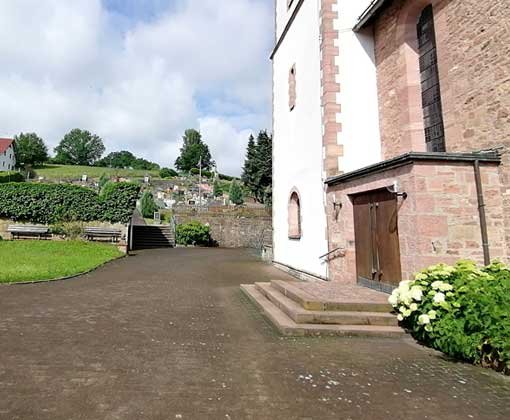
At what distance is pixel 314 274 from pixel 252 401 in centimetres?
707

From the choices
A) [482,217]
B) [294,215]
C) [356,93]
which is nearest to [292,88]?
[356,93]

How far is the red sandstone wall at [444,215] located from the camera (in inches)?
224

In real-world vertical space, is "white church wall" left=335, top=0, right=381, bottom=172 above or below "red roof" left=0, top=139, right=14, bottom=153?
below

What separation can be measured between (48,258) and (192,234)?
512 inches

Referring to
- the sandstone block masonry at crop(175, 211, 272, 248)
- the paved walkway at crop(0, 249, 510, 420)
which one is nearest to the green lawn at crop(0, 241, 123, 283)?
the paved walkway at crop(0, 249, 510, 420)

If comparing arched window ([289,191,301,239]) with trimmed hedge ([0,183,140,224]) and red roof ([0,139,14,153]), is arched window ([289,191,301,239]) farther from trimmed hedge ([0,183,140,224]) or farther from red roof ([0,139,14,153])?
red roof ([0,139,14,153])

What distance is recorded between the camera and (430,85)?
26.7 feet

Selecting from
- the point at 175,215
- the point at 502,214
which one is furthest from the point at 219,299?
the point at 175,215

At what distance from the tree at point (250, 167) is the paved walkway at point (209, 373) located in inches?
1394

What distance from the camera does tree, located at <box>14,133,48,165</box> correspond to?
3211 inches

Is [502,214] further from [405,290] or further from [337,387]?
[337,387]

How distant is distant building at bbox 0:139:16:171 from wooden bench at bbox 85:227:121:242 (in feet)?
218

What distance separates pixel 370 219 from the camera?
24.2 ft

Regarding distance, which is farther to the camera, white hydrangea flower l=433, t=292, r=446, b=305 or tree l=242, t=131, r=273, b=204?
tree l=242, t=131, r=273, b=204
